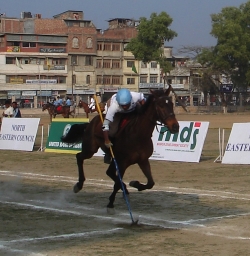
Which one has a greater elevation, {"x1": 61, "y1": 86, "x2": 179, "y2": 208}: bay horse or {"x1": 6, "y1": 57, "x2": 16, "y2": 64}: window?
{"x1": 6, "y1": 57, "x2": 16, "y2": 64}: window

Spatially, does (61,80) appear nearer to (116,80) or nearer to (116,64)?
(116,80)

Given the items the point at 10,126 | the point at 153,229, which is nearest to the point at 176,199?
the point at 153,229

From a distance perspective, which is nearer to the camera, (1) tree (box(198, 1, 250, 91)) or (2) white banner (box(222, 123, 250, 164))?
(2) white banner (box(222, 123, 250, 164))

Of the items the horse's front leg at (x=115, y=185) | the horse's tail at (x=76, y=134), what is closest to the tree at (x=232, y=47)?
the horse's tail at (x=76, y=134)

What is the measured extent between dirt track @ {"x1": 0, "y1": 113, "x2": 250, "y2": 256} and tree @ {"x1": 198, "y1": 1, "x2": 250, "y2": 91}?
177 ft

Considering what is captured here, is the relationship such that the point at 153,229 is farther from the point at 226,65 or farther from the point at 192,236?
the point at 226,65

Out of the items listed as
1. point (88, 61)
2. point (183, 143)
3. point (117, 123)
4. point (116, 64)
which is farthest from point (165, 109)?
point (116, 64)

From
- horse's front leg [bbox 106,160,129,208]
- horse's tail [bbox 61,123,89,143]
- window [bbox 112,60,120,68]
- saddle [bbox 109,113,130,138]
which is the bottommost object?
horse's front leg [bbox 106,160,129,208]

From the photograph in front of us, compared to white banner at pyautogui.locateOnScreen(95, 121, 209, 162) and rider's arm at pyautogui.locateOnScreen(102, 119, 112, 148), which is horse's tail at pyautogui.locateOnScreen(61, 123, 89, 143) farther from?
white banner at pyautogui.locateOnScreen(95, 121, 209, 162)

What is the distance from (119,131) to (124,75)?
94756 mm

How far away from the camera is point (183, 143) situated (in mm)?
18766

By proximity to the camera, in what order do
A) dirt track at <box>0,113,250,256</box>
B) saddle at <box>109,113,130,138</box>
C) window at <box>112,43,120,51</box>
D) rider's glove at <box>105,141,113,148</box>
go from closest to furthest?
dirt track at <box>0,113,250,256</box> → rider's glove at <box>105,141,113,148</box> → saddle at <box>109,113,130,138</box> → window at <box>112,43,120,51</box>

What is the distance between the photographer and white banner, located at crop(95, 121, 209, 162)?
1838 cm

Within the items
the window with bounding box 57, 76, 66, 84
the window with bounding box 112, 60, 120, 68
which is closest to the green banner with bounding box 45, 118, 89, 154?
the window with bounding box 57, 76, 66, 84
